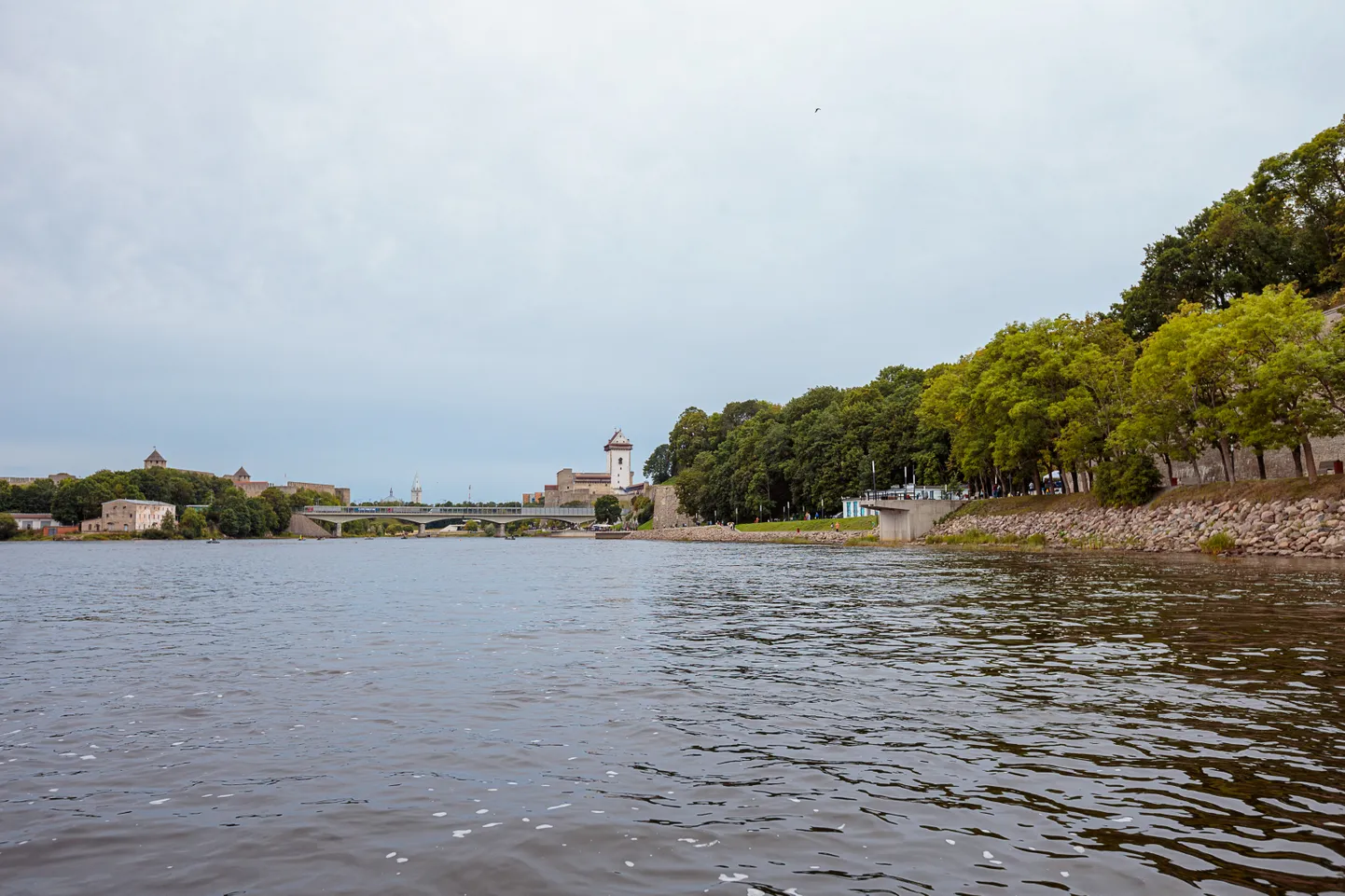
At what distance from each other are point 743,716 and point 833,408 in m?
102

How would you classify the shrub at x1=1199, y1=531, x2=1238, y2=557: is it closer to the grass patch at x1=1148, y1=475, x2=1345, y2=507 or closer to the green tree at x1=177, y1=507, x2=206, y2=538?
the grass patch at x1=1148, y1=475, x2=1345, y2=507

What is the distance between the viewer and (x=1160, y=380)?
48.6 meters

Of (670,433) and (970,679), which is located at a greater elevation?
(670,433)

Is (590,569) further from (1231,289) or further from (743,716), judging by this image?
(1231,289)

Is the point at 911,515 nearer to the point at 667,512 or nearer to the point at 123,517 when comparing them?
the point at 667,512

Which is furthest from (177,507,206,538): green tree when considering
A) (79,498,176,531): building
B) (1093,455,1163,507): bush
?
(1093,455,1163,507): bush

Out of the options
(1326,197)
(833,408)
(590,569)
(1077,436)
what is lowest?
(590,569)

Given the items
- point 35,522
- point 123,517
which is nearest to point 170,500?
point 123,517

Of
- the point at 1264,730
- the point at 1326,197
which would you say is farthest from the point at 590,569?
the point at 1326,197

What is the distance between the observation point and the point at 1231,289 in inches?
2682

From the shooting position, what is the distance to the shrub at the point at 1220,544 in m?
41.2

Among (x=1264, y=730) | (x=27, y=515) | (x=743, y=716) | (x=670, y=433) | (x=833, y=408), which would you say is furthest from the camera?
(x=670, y=433)

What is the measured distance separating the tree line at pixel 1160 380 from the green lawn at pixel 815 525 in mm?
4028

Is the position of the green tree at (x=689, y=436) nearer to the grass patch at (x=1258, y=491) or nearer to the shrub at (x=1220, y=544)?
the grass patch at (x=1258, y=491)
